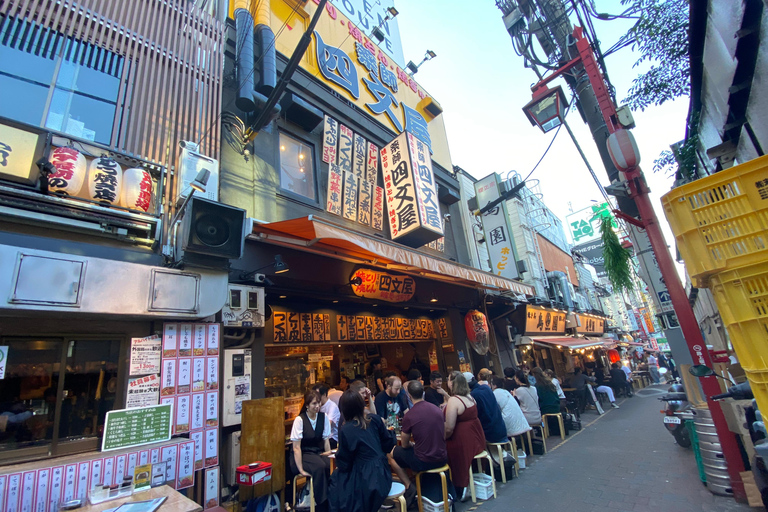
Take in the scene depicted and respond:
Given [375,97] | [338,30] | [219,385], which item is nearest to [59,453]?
[219,385]

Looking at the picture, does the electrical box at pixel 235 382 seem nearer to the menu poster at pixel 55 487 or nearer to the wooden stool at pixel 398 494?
the menu poster at pixel 55 487

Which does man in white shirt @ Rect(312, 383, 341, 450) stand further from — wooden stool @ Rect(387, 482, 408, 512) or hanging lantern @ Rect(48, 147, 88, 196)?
hanging lantern @ Rect(48, 147, 88, 196)

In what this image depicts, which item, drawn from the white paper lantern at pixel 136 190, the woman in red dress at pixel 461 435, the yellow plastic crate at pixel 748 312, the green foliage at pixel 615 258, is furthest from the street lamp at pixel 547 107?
the white paper lantern at pixel 136 190

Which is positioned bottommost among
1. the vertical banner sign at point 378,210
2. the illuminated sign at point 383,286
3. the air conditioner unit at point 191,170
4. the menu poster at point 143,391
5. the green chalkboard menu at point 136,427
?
the green chalkboard menu at point 136,427

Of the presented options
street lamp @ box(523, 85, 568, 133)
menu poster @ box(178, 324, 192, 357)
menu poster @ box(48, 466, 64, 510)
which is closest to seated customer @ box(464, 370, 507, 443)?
menu poster @ box(178, 324, 192, 357)

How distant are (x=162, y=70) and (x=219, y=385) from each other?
5.88m

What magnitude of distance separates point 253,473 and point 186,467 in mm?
970

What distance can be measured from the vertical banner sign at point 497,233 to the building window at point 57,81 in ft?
44.8

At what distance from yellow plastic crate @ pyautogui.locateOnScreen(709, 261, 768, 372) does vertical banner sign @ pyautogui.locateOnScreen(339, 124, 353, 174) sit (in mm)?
8872

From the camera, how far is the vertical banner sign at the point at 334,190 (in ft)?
31.0

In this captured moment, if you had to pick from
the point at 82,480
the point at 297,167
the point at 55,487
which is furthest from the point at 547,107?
the point at 55,487

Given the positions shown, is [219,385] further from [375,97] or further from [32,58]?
[375,97]

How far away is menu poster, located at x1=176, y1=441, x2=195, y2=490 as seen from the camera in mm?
4930

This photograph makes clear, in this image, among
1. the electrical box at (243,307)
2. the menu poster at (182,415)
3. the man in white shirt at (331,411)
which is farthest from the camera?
the man in white shirt at (331,411)
